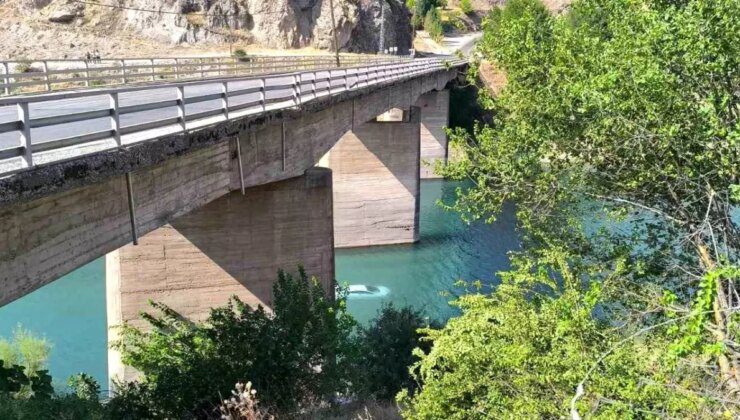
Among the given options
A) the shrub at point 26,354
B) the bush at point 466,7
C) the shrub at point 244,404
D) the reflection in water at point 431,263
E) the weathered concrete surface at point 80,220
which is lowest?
the reflection in water at point 431,263

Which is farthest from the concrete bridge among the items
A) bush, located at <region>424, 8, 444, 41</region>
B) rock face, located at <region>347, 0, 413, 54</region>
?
bush, located at <region>424, 8, 444, 41</region>

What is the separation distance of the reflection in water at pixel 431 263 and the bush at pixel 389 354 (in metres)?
7.58

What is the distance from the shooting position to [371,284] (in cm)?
2744

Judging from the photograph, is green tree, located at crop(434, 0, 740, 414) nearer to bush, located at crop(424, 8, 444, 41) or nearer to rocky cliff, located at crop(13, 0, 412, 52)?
rocky cliff, located at crop(13, 0, 412, 52)

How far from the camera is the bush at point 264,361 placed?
11.9 meters

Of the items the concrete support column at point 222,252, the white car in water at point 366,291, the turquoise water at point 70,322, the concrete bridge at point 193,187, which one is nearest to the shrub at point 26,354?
the turquoise water at point 70,322

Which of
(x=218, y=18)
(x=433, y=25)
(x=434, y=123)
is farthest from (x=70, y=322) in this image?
(x=433, y=25)

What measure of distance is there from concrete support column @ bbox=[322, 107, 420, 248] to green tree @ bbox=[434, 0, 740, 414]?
19.9m

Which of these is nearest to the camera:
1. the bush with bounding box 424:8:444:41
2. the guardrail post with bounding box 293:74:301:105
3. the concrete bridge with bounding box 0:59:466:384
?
the concrete bridge with bounding box 0:59:466:384

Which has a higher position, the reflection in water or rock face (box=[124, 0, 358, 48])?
rock face (box=[124, 0, 358, 48])

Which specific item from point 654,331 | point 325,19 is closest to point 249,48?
point 325,19

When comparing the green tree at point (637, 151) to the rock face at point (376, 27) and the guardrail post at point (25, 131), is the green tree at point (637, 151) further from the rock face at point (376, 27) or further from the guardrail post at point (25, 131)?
the rock face at point (376, 27)

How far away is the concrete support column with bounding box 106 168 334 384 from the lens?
15922 millimetres

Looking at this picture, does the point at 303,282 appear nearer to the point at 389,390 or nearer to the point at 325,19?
the point at 389,390
